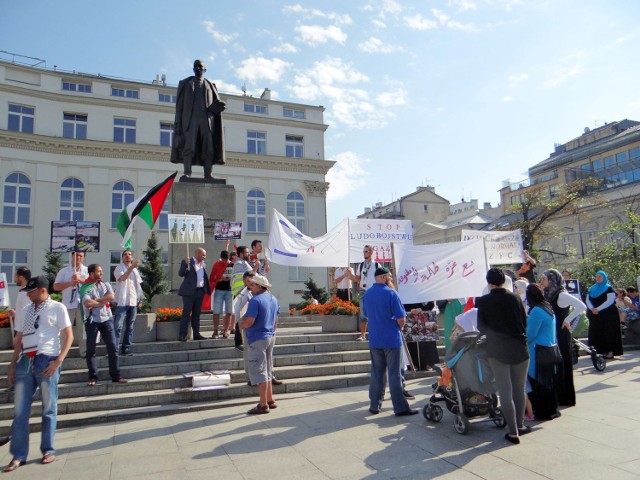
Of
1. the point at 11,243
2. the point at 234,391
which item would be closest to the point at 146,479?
the point at 234,391

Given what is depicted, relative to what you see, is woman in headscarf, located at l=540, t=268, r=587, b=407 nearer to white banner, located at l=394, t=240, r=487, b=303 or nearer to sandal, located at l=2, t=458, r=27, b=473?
white banner, located at l=394, t=240, r=487, b=303

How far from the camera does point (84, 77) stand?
38094mm

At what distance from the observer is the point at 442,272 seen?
8.34 m

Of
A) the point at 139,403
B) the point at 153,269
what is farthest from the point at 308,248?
the point at 153,269

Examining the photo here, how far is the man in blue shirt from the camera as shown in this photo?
20.5 feet

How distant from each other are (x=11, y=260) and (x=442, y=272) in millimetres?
35268

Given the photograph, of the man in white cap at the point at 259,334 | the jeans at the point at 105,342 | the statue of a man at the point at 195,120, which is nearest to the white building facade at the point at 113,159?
the statue of a man at the point at 195,120

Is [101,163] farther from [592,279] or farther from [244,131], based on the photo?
[592,279]

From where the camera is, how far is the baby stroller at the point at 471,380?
5430mm

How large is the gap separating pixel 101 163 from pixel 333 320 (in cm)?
3296

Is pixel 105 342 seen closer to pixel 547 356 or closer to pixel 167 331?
pixel 167 331

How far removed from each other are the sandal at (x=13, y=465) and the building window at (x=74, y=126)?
37.1 meters

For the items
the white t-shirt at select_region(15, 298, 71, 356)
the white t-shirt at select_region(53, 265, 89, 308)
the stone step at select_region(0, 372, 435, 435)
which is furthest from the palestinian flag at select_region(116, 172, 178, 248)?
the white t-shirt at select_region(15, 298, 71, 356)

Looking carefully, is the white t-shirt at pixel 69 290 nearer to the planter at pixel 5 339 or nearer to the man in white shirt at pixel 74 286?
the man in white shirt at pixel 74 286
